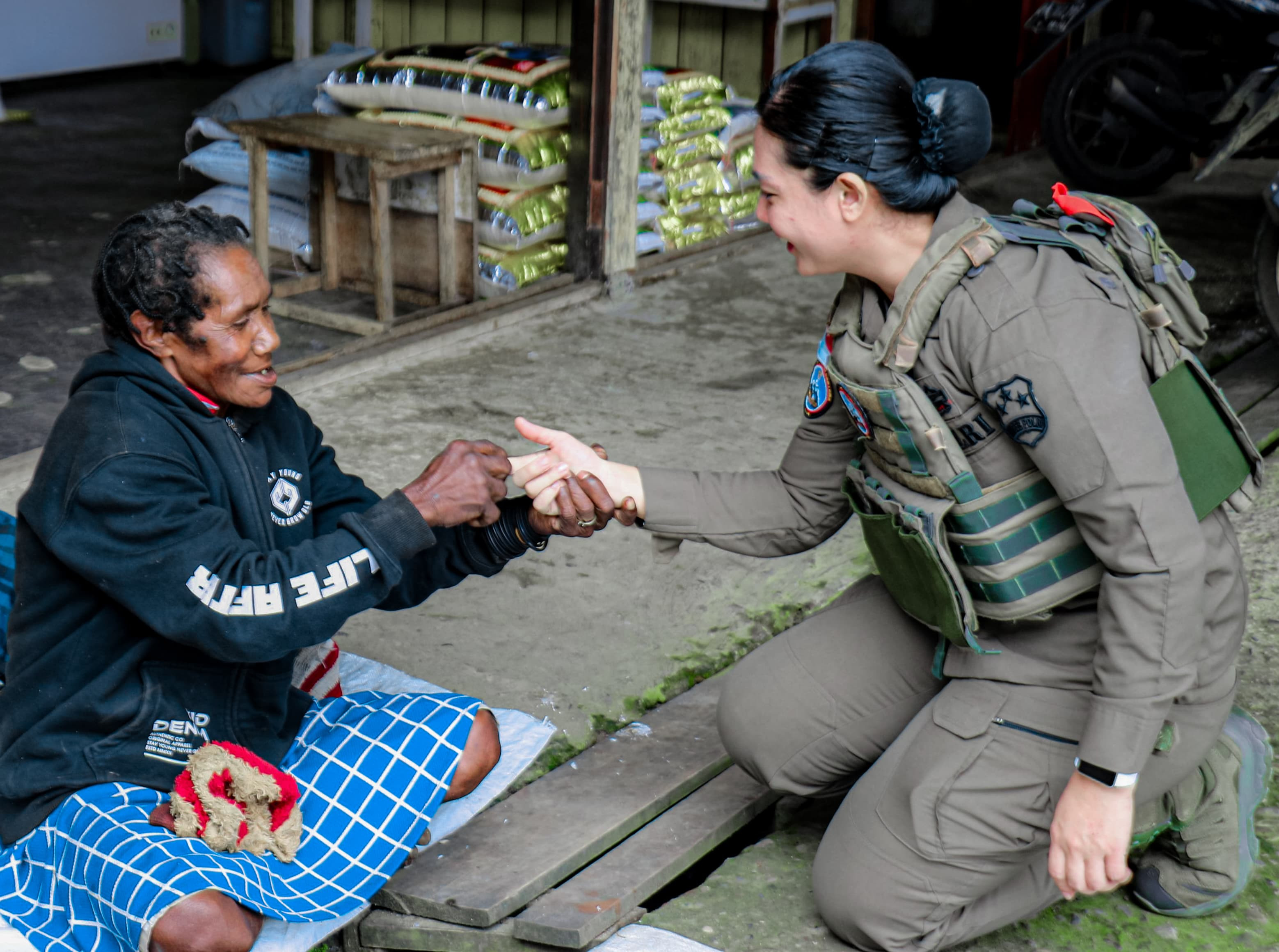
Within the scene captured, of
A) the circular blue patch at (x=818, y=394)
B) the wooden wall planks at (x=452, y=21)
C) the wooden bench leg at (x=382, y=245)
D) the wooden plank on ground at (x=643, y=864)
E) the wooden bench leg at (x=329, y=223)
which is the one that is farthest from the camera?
the wooden wall planks at (x=452, y=21)

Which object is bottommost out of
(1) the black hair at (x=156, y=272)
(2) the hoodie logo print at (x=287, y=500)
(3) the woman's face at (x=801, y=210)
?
(2) the hoodie logo print at (x=287, y=500)

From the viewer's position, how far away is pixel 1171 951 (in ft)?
6.72

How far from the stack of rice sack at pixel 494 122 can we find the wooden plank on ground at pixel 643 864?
2924 millimetres

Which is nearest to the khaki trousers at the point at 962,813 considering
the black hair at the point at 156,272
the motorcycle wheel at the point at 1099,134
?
the black hair at the point at 156,272

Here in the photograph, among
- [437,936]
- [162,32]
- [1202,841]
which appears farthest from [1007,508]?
[162,32]

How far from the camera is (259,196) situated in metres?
4.78

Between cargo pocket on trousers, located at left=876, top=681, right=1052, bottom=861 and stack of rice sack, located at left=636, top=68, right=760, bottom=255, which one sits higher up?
stack of rice sack, located at left=636, top=68, right=760, bottom=255

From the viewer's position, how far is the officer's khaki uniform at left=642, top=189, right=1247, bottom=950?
1.81 metres

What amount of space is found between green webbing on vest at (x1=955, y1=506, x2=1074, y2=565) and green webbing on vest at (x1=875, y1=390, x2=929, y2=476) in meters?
0.14

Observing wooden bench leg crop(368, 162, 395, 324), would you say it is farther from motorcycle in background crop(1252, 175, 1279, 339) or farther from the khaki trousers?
the khaki trousers

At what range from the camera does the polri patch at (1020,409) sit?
1829mm

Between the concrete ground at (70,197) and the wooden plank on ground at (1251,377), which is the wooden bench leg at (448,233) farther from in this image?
the wooden plank on ground at (1251,377)

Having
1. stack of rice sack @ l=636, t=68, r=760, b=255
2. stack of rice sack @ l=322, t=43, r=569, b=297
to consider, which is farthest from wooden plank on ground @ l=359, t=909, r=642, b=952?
stack of rice sack @ l=636, t=68, r=760, b=255

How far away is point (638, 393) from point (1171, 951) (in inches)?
100
